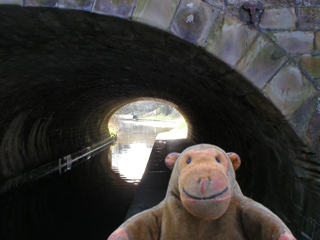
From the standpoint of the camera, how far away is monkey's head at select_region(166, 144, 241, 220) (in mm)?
1599

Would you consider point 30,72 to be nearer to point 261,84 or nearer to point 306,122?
point 261,84

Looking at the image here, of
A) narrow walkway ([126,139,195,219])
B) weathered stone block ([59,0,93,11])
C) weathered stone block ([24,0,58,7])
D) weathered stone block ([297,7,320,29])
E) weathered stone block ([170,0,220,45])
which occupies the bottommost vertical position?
narrow walkway ([126,139,195,219])

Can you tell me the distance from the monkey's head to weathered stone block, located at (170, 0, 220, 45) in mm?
1494

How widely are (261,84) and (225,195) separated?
5.38ft

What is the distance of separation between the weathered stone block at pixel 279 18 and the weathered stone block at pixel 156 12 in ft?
3.46

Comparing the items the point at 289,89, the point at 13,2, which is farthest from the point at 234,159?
the point at 13,2

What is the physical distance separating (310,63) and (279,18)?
63cm

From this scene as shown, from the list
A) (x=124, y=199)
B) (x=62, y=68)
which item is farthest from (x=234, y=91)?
(x=124, y=199)

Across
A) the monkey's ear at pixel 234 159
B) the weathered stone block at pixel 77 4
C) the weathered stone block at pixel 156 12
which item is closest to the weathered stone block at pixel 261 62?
the weathered stone block at pixel 156 12

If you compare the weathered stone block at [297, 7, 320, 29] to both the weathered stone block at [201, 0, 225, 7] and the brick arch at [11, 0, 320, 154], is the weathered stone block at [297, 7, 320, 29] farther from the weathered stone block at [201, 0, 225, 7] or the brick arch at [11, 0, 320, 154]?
the weathered stone block at [201, 0, 225, 7]

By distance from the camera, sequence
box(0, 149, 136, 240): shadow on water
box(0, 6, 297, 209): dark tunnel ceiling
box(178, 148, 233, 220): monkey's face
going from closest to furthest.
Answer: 1. box(178, 148, 233, 220): monkey's face
2. box(0, 6, 297, 209): dark tunnel ceiling
3. box(0, 149, 136, 240): shadow on water

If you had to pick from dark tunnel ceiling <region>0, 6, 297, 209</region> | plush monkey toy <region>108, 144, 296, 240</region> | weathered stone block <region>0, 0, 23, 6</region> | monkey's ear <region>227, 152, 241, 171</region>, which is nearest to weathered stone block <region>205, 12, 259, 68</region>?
dark tunnel ceiling <region>0, 6, 297, 209</region>

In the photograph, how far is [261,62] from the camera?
113 inches

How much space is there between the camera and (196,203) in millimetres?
1608
